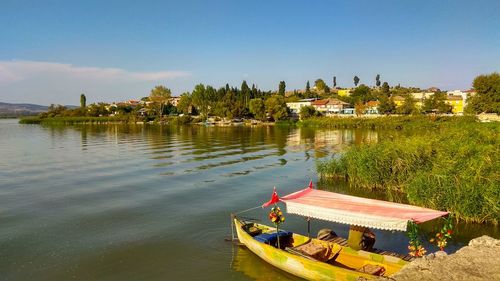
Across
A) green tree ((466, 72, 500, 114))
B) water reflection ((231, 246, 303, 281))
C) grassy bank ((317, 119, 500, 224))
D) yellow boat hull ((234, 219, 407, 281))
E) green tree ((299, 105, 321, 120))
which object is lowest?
water reflection ((231, 246, 303, 281))

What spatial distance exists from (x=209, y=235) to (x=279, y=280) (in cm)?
698

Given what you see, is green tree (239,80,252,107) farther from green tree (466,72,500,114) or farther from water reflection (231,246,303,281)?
water reflection (231,246,303,281)

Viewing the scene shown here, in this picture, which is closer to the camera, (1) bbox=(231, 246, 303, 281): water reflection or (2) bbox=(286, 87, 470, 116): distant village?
(1) bbox=(231, 246, 303, 281): water reflection

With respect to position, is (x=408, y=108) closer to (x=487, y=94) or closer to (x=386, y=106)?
(x=386, y=106)

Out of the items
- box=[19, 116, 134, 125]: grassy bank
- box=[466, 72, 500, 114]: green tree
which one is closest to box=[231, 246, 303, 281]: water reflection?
box=[466, 72, 500, 114]: green tree

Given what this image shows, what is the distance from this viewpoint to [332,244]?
17516mm

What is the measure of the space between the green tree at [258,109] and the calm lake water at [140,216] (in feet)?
327

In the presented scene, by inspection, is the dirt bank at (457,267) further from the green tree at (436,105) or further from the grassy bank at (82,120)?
the grassy bank at (82,120)

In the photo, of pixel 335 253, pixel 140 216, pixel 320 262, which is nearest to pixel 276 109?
pixel 140 216

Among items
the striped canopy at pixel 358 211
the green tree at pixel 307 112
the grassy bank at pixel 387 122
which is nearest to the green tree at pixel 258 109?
the green tree at pixel 307 112

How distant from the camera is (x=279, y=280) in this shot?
687 inches

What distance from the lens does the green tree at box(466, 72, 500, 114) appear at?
337 ft

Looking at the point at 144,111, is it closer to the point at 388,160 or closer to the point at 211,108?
the point at 211,108

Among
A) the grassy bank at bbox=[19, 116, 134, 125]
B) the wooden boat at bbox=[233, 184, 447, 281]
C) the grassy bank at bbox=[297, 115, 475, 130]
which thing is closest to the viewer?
the wooden boat at bbox=[233, 184, 447, 281]
